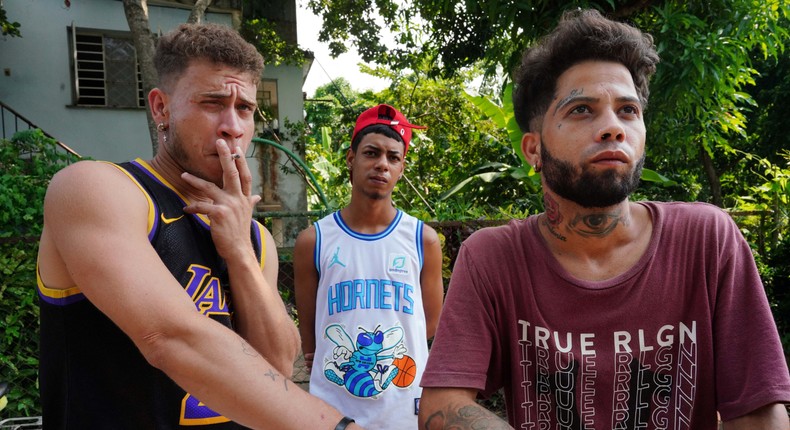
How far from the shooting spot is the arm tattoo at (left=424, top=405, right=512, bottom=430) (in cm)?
140

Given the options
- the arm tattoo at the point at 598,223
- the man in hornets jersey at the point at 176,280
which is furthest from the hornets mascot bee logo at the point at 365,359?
the arm tattoo at the point at 598,223

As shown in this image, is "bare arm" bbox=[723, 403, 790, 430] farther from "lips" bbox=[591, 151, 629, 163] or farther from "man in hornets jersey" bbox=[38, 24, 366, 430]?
"man in hornets jersey" bbox=[38, 24, 366, 430]

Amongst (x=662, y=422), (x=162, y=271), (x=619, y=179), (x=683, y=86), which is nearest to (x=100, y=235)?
(x=162, y=271)

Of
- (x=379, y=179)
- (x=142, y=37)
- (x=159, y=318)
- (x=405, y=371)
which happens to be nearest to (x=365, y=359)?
(x=405, y=371)

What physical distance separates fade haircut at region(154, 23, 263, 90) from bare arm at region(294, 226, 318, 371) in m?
1.29

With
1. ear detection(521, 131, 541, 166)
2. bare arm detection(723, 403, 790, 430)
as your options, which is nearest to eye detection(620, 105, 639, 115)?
ear detection(521, 131, 541, 166)

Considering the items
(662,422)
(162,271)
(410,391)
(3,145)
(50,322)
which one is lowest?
(410,391)

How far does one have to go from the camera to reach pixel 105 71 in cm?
1084

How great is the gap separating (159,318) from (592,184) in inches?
46.8

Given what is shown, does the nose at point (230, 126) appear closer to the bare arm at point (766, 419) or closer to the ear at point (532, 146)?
the ear at point (532, 146)

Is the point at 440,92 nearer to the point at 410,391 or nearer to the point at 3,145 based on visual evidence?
the point at 3,145

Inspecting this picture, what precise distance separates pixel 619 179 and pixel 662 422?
671 mm

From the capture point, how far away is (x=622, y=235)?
67.1 inches

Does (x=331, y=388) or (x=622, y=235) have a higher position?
(x=622, y=235)
